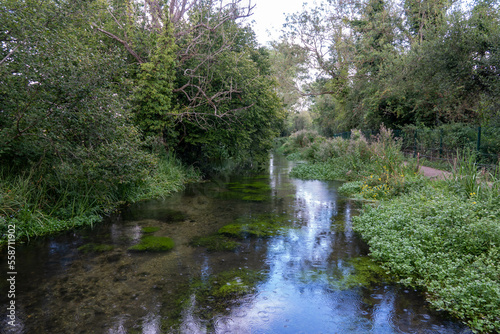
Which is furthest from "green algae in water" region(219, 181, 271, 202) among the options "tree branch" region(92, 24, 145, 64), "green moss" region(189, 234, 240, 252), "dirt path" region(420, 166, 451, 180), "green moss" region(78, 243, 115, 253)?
"tree branch" region(92, 24, 145, 64)

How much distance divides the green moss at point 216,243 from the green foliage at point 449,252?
246cm

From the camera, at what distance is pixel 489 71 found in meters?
12.3

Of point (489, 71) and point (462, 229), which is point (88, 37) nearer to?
point (462, 229)

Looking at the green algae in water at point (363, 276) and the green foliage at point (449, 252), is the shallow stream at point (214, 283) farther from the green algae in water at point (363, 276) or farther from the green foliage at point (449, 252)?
the green foliage at point (449, 252)

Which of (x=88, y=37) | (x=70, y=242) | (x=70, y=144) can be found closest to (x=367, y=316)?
(x=70, y=242)

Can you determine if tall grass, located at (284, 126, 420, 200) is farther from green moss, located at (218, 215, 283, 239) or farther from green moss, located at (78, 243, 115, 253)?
green moss, located at (78, 243, 115, 253)

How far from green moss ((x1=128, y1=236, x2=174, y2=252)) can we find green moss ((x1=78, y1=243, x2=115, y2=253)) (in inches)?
15.4

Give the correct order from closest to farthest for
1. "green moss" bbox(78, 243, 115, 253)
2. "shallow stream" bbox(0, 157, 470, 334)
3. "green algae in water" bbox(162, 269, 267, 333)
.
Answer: "shallow stream" bbox(0, 157, 470, 334) → "green algae in water" bbox(162, 269, 267, 333) → "green moss" bbox(78, 243, 115, 253)

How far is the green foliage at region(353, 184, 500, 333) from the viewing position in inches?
141

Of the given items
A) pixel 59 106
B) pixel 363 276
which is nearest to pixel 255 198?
pixel 363 276

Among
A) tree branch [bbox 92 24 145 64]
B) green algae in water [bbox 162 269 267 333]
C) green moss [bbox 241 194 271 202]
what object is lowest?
green algae in water [bbox 162 269 267 333]

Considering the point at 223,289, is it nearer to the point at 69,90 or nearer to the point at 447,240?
the point at 447,240

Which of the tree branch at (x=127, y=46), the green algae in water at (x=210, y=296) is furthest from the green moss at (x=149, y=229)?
the tree branch at (x=127, y=46)

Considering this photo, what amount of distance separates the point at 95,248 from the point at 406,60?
658 inches
